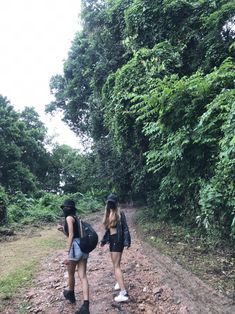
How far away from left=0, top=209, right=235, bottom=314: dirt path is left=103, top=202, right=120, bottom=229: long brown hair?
3.94 ft

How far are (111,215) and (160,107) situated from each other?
3706mm

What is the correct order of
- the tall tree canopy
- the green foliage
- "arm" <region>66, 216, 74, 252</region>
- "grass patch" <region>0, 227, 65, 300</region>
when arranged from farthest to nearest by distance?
the green foliage, the tall tree canopy, "grass patch" <region>0, 227, 65, 300</region>, "arm" <region>66, 216, 74, 252</region>

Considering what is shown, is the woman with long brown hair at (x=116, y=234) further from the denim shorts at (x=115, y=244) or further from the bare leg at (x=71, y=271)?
the bare leg at (x=71, y=271)

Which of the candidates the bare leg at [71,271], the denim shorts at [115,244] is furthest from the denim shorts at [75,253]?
the denim shorts at [115,244]

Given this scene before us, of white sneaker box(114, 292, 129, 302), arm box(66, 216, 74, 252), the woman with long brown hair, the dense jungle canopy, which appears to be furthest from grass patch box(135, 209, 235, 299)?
arm box(66, 216, 74, 252)

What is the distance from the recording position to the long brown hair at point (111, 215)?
5578 mm

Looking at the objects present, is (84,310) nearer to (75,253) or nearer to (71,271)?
(71,271)

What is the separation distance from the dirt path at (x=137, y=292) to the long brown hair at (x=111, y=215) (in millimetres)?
1201

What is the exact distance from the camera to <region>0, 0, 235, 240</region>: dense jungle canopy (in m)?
7.30

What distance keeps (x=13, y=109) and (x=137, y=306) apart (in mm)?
25765

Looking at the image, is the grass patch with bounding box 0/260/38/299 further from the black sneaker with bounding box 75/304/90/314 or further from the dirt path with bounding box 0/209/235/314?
the black sneaker with bounding box 75/304/90/314

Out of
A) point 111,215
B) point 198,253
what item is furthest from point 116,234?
point 198,253

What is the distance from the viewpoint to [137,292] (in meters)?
5.85

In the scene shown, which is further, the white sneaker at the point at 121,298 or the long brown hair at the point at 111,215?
the long brown hair at the point at 111,215
